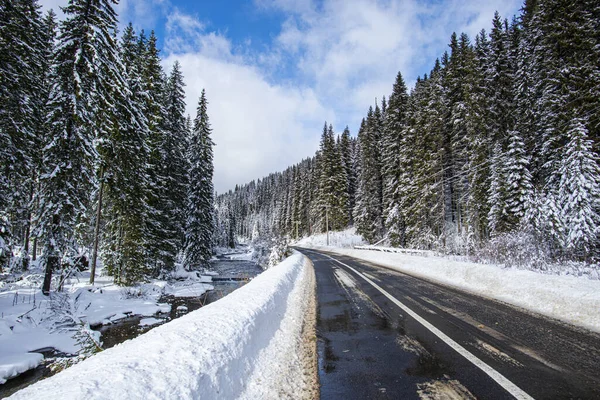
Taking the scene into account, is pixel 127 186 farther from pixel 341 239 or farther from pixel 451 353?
pixel 341 239

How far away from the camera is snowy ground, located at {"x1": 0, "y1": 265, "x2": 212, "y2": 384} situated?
7734 mm

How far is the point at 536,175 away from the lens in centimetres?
1667

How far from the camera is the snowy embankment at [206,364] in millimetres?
2291

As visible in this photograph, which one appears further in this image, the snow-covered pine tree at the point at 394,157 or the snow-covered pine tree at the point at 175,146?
the snow-covered pine tree at the point at 394,157

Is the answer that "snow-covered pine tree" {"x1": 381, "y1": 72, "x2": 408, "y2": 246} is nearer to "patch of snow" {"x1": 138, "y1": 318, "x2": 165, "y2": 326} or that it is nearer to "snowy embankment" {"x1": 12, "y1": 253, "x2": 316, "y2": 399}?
"patch of snow" {"x1": 138, "y1": 318, "x2": 165, "y2": 326}

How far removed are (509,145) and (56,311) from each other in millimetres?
22456

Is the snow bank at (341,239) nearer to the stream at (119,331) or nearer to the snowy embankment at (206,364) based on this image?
the stream at (119,331)

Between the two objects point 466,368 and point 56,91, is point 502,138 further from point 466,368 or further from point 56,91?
point 56,91

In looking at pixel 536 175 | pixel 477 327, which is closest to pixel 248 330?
pixel 477 327

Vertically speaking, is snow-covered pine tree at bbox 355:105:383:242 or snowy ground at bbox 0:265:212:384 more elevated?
snow-covered pine tree at bbox 355:105:383:242

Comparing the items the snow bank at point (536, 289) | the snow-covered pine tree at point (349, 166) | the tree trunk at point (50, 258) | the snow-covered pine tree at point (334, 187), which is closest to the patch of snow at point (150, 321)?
the tree trunk at point (50, 258)

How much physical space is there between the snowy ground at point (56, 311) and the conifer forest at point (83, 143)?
4.25 ft

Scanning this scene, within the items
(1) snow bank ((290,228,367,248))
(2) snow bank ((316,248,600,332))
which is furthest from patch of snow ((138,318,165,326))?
(1) snow bank ((290,228,367,248))

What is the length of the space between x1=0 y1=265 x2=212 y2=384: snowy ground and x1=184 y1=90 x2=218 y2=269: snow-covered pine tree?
27.4 ft
